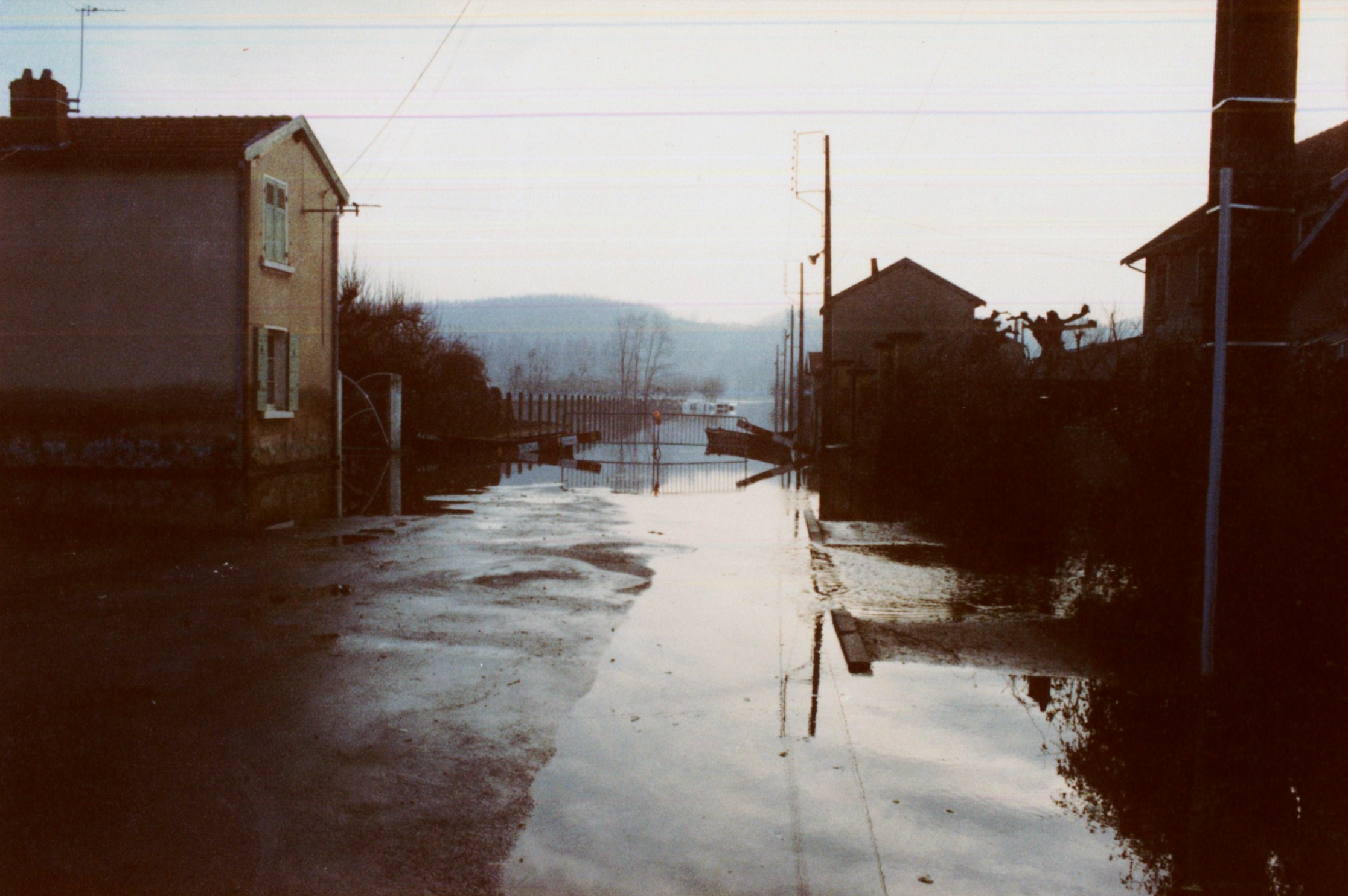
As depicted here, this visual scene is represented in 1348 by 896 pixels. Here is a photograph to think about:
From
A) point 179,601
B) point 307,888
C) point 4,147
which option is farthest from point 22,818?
point 4,147

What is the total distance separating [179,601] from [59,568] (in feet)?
8.40

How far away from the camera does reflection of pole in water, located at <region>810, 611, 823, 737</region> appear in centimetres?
584

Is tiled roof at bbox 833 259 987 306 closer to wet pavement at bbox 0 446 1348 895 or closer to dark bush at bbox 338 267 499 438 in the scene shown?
dark bush at bbox 338 267 499 438

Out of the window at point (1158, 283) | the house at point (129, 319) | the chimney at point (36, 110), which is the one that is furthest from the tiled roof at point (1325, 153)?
the chimney at point (36, 110)

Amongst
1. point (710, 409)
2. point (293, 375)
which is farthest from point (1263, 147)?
point (710, 409)

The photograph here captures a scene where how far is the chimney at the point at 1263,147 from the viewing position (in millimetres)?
6219

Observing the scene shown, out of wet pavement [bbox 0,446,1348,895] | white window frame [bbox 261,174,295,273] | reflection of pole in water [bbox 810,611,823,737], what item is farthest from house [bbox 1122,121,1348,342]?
white window frame [bbox 261,174,295,273]

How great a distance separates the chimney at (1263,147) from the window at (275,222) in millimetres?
15307

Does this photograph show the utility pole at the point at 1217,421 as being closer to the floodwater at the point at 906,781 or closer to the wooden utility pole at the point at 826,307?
the floodwater at the point at 906,781

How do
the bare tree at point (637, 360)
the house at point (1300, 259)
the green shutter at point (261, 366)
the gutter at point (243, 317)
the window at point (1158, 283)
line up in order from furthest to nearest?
1. the bare tree at point (637, 360)
2. the window at point (1158, 283)
3. the green shutter at point (261, 366)
4. the gutter at point (243, 317)
5. the house at point (1300, 259)

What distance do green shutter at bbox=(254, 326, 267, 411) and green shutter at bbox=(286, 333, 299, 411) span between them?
2.06 metres

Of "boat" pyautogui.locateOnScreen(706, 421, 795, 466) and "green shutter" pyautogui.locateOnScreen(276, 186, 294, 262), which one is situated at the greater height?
"green shutter" pyautogui.locateOnScreen(276, 186, 294, 262)

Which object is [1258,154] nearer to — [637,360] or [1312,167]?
[1312,167]

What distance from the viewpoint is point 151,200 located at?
16000mm
